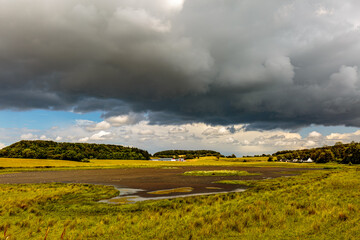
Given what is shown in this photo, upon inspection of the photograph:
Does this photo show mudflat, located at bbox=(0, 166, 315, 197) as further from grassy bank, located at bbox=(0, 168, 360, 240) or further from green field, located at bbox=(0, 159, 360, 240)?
green field, located at bbox=(0, 159, 360, 240)

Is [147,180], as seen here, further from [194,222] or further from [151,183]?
[194,222]

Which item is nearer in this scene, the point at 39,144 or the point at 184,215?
the point at 184,215

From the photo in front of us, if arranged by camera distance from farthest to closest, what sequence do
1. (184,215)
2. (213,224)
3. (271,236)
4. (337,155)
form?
(337,155) < (184,215) < (213,224) < (271,236)

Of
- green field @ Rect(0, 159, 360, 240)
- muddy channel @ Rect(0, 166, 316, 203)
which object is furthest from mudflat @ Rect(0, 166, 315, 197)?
green field @ Rect(0, 159, 360, 240)

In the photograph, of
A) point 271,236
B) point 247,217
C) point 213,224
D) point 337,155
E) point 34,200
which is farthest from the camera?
point 337,155

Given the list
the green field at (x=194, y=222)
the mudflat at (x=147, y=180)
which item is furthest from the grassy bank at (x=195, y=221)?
the mudflat at (x=147, y=180)

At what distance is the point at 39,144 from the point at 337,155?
24111 cm

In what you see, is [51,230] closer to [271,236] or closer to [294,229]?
[271,236]

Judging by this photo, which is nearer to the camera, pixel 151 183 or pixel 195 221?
pixel 195 221

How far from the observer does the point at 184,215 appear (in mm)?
18703

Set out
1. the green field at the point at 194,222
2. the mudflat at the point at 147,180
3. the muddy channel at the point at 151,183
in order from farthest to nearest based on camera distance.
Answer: the mudflat at the point at 147,180, the muddy channel at the point at 151,183, the green field at the point at 194,222

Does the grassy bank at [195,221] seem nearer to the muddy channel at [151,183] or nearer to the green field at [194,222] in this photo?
the green field at [194,222]

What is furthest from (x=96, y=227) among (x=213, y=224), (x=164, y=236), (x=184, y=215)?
(x=213, y=224)

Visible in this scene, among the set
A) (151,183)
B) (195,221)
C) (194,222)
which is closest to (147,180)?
(151,183)
